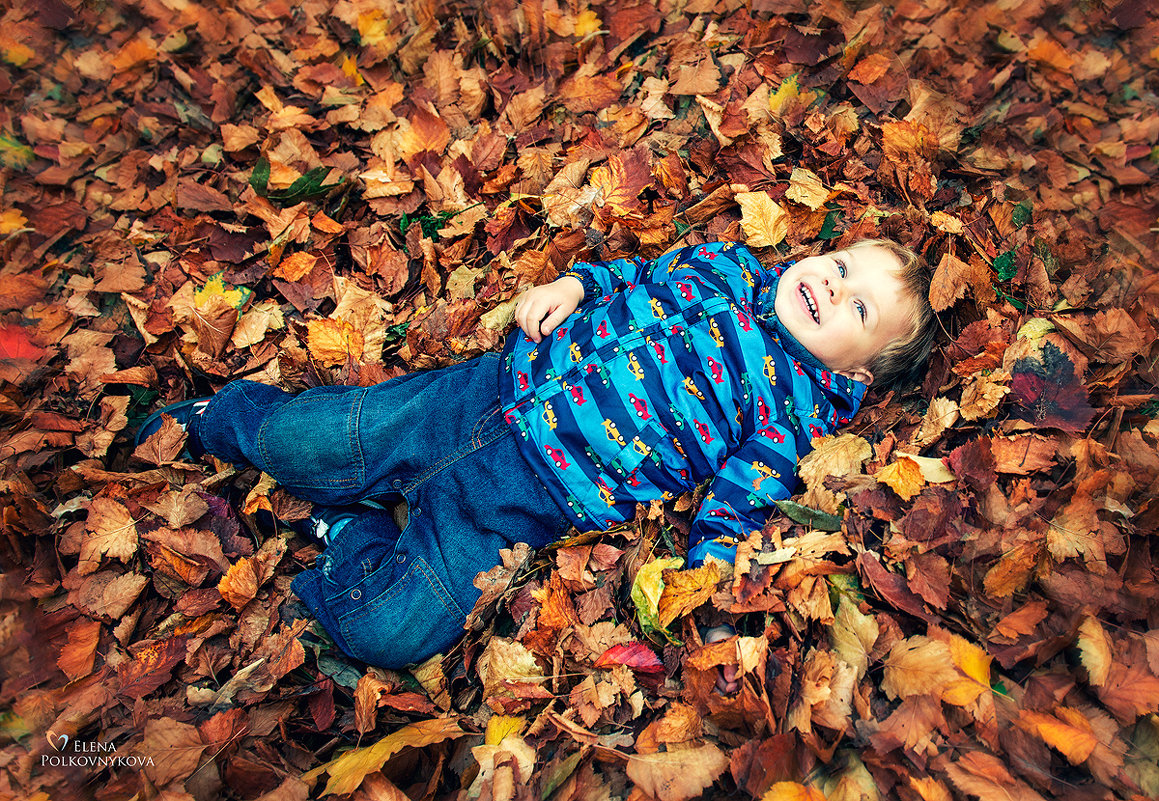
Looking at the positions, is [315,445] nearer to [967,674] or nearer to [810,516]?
[810,516]

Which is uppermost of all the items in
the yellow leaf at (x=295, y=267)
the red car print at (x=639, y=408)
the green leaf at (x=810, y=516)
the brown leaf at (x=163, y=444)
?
the yellow leaf at (x=295, y=267)

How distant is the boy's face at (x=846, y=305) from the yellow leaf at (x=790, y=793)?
1.40 metres

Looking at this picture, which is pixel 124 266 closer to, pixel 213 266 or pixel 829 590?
pixel 213 266

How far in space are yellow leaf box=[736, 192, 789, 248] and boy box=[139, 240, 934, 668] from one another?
1.21 ft

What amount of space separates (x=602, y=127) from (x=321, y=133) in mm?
1381

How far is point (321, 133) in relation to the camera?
321 cm

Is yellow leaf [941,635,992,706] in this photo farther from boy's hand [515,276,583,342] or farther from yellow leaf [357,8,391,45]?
yellow leaf [357,8,391,45]

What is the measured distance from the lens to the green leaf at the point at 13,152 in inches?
122

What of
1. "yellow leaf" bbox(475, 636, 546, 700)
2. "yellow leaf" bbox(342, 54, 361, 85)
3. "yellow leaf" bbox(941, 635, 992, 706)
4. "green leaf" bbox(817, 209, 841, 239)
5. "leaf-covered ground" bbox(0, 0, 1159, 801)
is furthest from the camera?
"yellow leaf" bbox(342, 54, 361, 85)

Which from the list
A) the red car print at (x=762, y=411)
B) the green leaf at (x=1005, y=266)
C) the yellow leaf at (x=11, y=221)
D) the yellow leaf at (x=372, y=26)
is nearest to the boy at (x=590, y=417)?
the red car print at (x=762, y=411)

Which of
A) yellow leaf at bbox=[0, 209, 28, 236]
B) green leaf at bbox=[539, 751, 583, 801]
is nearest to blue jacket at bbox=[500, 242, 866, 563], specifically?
green leaf at bbox=[539, 751, 583, 801]

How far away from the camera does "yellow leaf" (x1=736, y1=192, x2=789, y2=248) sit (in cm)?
273

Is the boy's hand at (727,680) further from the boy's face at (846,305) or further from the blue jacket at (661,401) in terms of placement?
the boy's face at (846,305)

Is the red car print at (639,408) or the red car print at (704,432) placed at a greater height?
the red car print at (639,408)
